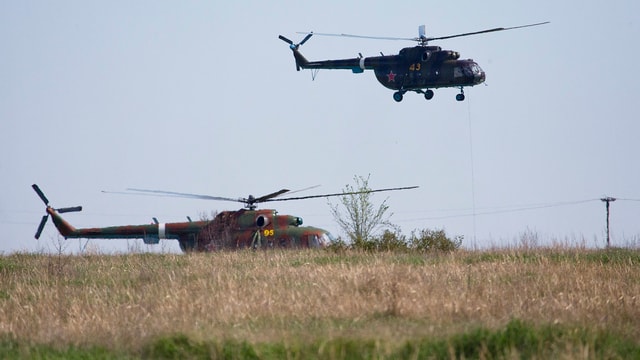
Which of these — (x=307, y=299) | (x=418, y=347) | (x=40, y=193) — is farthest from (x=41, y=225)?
(x=418, y=347)

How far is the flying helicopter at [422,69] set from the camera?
41.9m

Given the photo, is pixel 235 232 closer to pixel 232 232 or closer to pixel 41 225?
pixel 232 232

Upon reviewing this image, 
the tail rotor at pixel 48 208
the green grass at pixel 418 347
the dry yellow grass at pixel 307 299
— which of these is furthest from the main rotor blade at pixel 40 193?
the green grass at pixel 418 347

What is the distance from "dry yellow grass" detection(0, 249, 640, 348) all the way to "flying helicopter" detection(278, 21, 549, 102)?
17.8 metres

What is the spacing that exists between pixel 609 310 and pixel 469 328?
3.02 m

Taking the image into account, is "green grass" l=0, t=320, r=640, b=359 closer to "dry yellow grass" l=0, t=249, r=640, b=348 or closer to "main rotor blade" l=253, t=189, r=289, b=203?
"dry yellow grass" l=0, t=249, r=640, b=348

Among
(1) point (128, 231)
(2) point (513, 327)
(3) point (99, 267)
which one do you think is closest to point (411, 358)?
(2) point (513, 327)

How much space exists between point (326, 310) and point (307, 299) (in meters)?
1.01

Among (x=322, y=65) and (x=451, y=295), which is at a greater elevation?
(x=322, y=65)

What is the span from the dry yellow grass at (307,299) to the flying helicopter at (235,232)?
11.5 metres

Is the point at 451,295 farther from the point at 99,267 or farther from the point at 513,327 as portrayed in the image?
the point at 99,267

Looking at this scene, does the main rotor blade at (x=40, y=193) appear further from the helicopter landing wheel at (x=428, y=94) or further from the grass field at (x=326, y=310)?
the grass field at (x=326, y=310)

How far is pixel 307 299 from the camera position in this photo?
54.1ft

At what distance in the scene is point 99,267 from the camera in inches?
978
